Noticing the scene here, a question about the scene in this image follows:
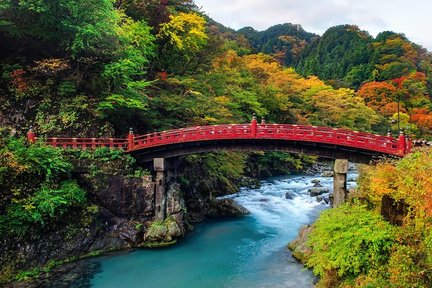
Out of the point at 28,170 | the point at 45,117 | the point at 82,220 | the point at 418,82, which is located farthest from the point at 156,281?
the point at 418,82

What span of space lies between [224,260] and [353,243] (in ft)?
31.9

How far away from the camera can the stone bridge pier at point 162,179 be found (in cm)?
2366

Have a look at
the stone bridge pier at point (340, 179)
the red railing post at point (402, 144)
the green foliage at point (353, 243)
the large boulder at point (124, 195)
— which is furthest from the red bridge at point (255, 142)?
the green foliage at point (353, 243)

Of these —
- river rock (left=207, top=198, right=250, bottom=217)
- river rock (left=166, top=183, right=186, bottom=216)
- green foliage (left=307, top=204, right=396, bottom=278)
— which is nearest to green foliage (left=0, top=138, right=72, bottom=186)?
river rock (left=166, top=183, right=186, bottom=216)

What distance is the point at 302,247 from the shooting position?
20938 millimetres

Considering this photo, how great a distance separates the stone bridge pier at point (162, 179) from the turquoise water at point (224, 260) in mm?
2530

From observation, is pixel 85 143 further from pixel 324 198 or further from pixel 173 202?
pixel 324 198

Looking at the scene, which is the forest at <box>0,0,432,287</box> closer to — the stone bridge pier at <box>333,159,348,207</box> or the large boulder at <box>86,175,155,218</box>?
the large boulder at <box>86,175,155,218</box>

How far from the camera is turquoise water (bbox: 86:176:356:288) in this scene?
59.7 feet

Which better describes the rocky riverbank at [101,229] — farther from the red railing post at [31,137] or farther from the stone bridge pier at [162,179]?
the red railing post at [31,137]

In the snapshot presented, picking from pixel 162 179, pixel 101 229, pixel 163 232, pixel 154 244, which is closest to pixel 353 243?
pixel 163 232

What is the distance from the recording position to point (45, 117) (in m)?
24.9

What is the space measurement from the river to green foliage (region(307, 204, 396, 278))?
398 cm

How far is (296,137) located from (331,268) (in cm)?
976
